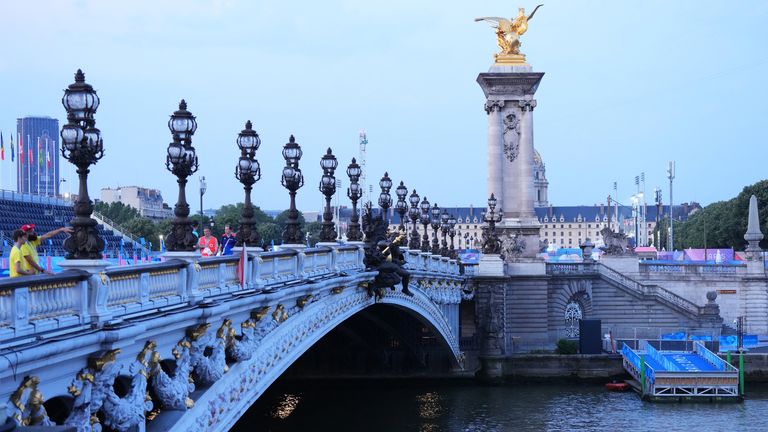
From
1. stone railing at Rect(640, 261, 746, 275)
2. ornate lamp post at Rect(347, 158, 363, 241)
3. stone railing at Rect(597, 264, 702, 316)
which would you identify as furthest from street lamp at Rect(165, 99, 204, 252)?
stone railing at Rect(640, 261, 746, 275)

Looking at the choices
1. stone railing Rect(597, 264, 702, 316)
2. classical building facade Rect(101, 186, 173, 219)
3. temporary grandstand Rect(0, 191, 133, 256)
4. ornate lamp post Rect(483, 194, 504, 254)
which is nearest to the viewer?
temporary grandstand Rect(0, 191, 133, 256)

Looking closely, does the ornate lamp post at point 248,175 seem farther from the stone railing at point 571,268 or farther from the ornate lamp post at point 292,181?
the stone railing at point 571,268

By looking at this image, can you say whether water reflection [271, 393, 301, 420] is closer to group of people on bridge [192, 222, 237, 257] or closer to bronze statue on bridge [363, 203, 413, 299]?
bronze statue on bridge [363, 203, 413, 299]

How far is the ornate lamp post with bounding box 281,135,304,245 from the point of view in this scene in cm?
2680

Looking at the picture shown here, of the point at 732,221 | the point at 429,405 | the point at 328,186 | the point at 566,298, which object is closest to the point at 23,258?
the point at 328,186

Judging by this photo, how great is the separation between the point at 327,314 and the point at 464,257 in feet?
191

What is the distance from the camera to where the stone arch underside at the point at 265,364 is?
17344 millimetres

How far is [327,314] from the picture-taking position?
28.0 meters

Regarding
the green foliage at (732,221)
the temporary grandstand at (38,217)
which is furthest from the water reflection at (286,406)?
the green foliage at (732,221)

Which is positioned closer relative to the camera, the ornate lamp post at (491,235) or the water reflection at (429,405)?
the water reflection at (429,405)

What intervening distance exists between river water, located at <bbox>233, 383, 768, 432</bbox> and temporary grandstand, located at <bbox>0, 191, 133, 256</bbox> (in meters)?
12.3

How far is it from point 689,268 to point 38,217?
175ft

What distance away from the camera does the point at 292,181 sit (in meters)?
26.8

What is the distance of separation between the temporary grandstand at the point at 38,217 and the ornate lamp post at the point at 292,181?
4975 millimetres
